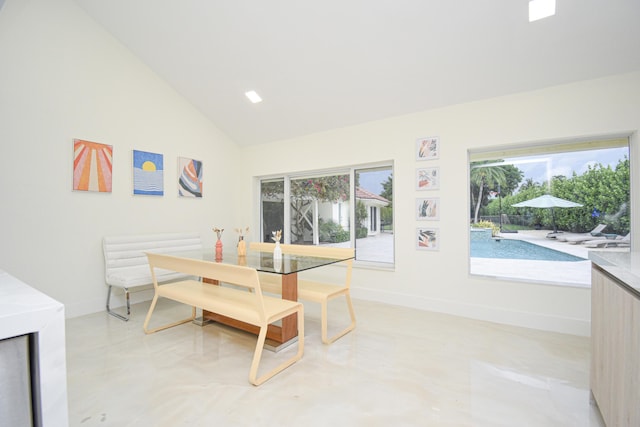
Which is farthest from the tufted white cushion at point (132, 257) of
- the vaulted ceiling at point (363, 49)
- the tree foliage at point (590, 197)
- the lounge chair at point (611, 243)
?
the lounge chair at point (611, 243)

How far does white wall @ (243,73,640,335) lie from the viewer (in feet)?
9.18

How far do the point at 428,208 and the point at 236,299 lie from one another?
2356 mm

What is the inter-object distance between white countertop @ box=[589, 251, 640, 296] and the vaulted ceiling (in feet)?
5.88

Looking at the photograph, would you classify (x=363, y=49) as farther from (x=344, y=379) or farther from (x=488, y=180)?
(x=344, y=379)

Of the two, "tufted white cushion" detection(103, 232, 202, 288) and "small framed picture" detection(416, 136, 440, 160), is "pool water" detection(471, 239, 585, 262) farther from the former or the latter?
"tufted white cushion" detection(103, 232, 202, 288)

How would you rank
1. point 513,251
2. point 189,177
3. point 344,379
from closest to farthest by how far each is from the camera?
1. point 344,379
2. point 513,251
3. point 189,177

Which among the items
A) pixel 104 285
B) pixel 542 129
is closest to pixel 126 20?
pixel 104 285

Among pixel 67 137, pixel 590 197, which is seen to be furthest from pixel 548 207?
pixel 67 137

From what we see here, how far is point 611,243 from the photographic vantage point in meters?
2.85

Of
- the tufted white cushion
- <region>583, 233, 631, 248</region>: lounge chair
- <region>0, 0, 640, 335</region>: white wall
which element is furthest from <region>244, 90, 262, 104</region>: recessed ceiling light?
<region>583, 233, 631, 248</region>: lounge chair

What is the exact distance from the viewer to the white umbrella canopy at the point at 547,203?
3.04 metres

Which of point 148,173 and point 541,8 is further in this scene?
point 148,173

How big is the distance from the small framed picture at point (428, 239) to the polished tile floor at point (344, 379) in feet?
2.90

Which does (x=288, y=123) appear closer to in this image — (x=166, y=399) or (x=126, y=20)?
(x=126, y=20)
